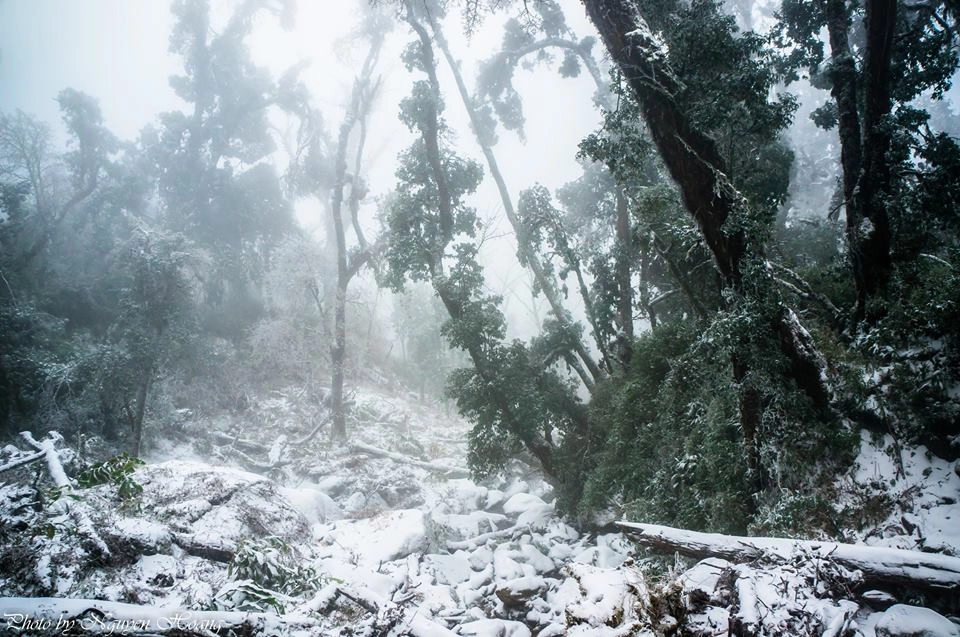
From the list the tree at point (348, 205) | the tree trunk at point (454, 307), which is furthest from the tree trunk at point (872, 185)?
the tree at point (348, 205)

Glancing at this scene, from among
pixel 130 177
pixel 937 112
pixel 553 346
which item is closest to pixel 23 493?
pixel 553 346

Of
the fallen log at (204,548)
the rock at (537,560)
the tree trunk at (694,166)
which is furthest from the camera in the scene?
the rock at (537,560)

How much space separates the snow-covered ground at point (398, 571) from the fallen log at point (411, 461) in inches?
203

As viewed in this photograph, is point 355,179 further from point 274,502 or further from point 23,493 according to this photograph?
point 23,493

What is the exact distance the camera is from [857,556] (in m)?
3.21

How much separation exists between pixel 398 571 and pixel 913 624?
19.9 ft

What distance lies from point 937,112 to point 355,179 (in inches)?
2132

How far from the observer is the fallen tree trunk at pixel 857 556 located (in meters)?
2.93

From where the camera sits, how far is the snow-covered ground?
3.01m

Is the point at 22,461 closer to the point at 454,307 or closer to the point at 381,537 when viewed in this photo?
the point at 381,537

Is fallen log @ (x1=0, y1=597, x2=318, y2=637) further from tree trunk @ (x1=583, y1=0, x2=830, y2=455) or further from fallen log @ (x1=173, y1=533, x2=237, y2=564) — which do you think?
tree trunk @ (x1=583, y1=0, x2=830, y2=455)

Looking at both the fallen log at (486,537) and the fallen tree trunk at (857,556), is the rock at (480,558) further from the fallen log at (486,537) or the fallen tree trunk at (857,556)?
the fallen tree trunk at (857,556)

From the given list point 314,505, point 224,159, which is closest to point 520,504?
point 314,505

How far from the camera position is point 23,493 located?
16.4 feet
